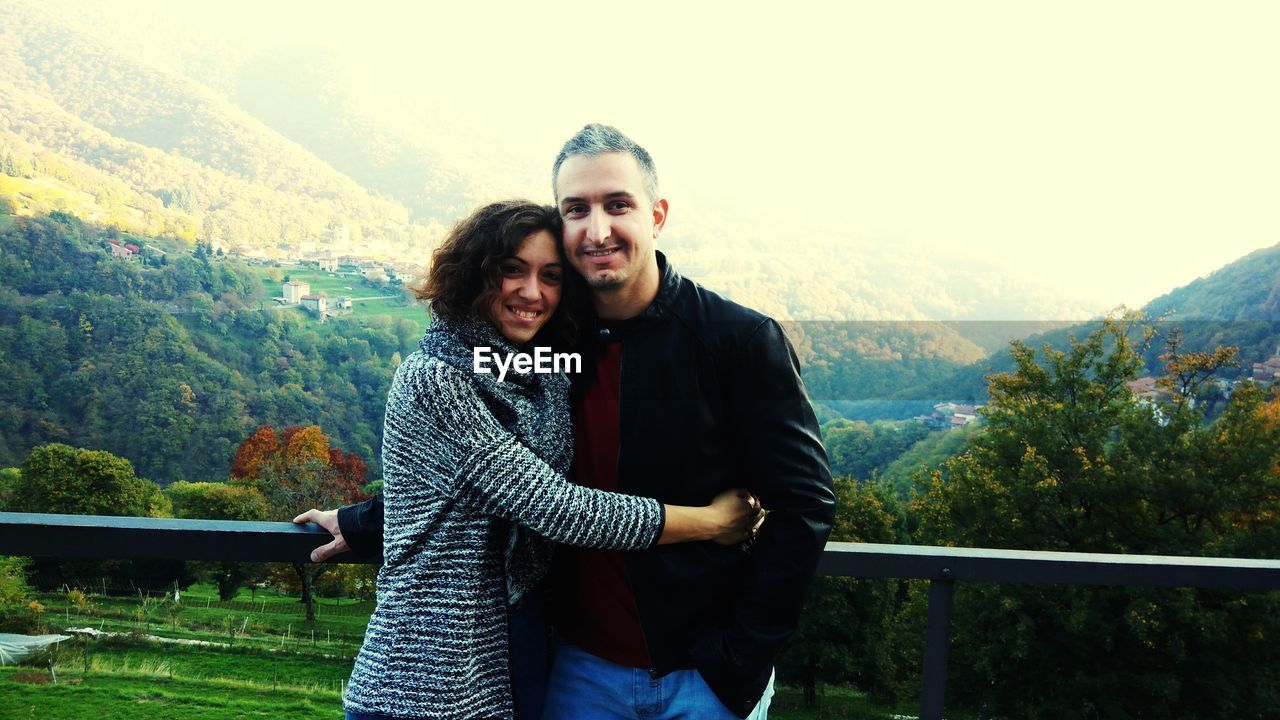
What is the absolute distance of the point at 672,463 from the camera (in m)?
1.65

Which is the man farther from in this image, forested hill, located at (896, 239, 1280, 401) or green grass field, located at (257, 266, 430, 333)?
green grass field, located at (257, 266, 430, 333)

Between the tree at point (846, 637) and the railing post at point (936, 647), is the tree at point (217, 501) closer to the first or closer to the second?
the tree at point (846, 637)

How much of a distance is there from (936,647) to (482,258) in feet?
4.52

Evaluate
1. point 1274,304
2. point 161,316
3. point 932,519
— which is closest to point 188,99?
point 161,316

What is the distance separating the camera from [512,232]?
5.41 feet

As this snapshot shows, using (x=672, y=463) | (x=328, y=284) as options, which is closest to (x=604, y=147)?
(x=672, y=463)

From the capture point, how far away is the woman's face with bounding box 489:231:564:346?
5.38ft

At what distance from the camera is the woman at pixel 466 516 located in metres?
1.48

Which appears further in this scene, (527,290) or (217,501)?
(217,501)

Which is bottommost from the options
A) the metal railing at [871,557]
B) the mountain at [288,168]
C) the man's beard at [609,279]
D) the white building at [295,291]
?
the metal railing at [871,557]

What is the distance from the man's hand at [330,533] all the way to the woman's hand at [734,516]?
0.79 m

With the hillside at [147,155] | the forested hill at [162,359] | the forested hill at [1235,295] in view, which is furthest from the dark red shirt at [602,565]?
the hillside at [147,155]

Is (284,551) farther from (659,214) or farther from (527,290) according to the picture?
(659,214)

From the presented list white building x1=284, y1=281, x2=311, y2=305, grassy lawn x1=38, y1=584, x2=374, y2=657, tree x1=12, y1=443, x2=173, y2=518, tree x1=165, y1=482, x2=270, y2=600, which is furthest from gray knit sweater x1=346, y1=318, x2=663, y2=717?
white building x1=284, y1=281, x2=311, y2=305
